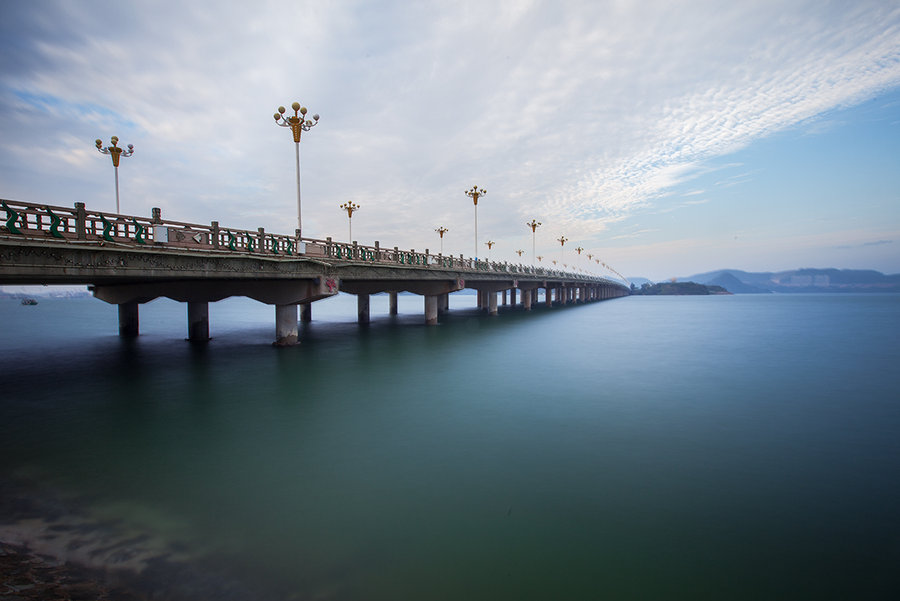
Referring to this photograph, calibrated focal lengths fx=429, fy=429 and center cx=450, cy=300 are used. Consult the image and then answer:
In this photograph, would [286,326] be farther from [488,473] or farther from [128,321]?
[488,473]

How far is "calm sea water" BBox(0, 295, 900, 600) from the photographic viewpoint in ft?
20.4

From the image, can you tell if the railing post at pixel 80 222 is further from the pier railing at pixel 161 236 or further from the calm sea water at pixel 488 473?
the calm sea water at pixel 488 473

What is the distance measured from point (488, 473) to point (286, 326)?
23.8 m

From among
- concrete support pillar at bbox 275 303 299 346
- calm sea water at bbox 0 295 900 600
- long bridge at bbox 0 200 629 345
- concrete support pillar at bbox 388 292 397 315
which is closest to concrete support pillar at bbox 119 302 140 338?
long bridge at bbox 0 200 629 345

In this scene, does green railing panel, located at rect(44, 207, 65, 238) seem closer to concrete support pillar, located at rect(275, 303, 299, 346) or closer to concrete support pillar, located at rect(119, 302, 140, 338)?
concrete support pillar, located at rect(275, 303, 299, 346)

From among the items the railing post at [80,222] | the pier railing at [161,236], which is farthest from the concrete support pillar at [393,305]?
the railing post at [80,222]

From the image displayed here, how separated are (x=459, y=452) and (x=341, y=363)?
14.8 meters

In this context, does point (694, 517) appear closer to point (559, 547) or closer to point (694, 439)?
point (559, 547)

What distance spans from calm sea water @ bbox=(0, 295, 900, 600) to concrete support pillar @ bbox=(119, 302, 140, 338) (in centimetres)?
1823

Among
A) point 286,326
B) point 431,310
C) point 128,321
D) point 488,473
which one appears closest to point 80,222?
point 488,473

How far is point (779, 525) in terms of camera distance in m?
7.47

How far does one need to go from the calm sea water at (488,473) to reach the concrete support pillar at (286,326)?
7893mm

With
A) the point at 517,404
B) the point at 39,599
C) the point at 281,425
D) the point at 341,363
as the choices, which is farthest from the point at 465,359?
the point at 39,599

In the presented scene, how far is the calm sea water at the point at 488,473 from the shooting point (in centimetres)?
622
